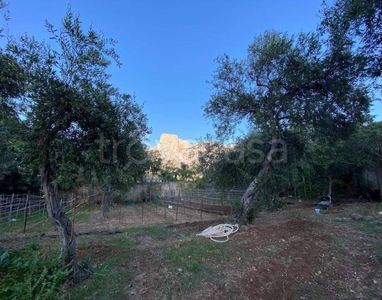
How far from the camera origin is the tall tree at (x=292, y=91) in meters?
5.60

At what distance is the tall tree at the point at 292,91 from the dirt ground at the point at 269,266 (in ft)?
6.09

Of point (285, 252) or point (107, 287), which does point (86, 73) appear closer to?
point (107, 287)

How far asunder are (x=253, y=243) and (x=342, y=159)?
1145 cm

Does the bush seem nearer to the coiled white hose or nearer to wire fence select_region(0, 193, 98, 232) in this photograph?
the coiled white hose

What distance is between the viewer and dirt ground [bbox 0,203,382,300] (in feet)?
9.73

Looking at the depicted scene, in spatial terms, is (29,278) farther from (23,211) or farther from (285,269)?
(23,211)

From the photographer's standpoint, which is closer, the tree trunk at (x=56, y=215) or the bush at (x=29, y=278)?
the bush at (x=29, y=278)

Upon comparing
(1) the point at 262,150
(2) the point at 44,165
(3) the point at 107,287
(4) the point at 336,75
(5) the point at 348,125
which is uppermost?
(4) the point at 336,75

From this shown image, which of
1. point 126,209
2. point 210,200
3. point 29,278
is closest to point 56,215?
point 29,278

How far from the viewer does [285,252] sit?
4184mm

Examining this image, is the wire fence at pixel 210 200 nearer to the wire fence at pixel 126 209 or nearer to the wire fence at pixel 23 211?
the wire fence at pixel 126 209

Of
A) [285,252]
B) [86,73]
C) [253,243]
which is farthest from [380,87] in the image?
[86,73]

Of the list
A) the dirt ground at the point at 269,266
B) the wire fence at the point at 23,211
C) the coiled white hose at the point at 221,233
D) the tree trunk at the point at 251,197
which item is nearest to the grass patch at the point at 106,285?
the dirt ground at the point at 269,266

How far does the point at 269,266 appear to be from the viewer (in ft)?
11.9
